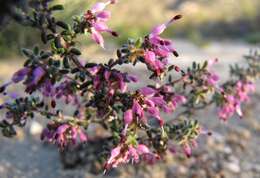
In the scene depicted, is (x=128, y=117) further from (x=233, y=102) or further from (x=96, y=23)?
(x=233, y=102)

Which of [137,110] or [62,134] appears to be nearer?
[137,110]

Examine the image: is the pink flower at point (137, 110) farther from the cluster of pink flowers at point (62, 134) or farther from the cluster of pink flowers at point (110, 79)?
the cluster of pink flowers at point (62, 134)

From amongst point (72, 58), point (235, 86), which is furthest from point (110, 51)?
point (72, 58)

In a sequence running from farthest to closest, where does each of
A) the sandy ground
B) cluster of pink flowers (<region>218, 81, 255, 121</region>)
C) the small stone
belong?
1. the small stone
2. the sandy ground
3. cluster of pink flowers (<region>218, 81, 255, 121</region>)

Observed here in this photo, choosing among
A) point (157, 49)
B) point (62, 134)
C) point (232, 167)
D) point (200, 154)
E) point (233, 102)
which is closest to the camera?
point (157, 49)

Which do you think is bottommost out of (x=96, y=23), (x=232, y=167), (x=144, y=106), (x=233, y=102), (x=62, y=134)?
(x=232, y=167)

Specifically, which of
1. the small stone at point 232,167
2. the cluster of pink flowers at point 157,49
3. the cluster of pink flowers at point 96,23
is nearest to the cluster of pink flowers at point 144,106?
the cluster of pink flowers at point 157,49

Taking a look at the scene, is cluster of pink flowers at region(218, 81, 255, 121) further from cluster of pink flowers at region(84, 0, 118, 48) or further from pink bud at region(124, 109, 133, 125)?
cluster of pink flowers at region(84, 0, 118, 48)

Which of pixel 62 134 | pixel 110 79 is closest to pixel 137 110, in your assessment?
pixel 110 79

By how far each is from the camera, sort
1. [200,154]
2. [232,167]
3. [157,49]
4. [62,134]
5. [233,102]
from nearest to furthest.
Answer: [157,49] < [62,134] < [233,102] < [232,167] < [200,154]

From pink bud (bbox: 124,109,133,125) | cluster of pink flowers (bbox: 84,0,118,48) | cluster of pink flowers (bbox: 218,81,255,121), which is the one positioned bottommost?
cluster of pink flowers (bbox: 218,81,255,121)

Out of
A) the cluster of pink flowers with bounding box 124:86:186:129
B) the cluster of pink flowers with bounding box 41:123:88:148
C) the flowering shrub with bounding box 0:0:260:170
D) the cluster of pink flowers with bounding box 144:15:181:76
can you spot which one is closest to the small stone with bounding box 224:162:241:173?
the flowering shrub with bounding box 0:0:260:170
